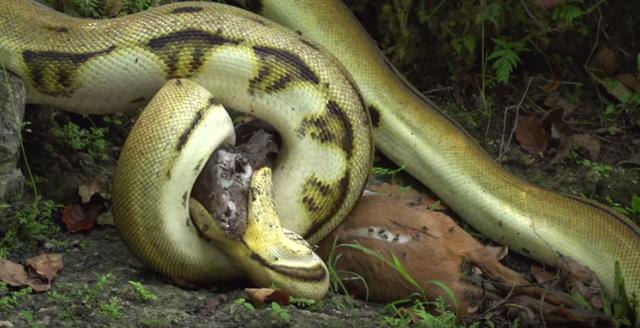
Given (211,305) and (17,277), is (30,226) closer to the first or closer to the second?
(17,277)

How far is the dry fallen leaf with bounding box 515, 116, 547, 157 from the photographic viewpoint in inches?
272

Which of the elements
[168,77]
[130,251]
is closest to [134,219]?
[130,251]

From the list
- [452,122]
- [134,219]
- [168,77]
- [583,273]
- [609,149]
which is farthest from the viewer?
[609,149]

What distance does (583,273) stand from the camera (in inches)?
225

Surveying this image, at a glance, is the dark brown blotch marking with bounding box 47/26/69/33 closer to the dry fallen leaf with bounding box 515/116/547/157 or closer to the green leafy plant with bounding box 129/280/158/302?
the green leafy plant with bounding box 129/280/158/302

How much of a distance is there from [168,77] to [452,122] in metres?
2.16

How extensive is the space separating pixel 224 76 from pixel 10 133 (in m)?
1.04

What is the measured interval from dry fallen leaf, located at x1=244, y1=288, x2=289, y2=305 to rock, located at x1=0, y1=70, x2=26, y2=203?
4.10ft

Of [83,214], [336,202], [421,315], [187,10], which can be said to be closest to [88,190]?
[83,214]

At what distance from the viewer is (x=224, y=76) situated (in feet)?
15.9

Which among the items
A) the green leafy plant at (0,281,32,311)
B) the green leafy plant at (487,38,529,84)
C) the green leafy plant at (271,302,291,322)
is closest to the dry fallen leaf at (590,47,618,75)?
the green leafy plant at (487,38,529,84)

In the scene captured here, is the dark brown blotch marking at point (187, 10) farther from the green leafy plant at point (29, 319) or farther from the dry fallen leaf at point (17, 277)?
the green leafy plant at point (29, 319)

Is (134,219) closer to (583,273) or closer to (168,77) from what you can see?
(168,77)

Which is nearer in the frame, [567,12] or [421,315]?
[421,315]
